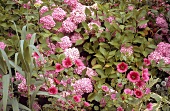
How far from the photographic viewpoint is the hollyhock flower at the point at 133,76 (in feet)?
6.31

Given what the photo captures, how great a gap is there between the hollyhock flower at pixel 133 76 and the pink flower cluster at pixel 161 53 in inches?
20.2

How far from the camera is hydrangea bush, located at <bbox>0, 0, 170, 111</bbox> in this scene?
2047 millimetres

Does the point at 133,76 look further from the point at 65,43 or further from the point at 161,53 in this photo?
the point at 65,43

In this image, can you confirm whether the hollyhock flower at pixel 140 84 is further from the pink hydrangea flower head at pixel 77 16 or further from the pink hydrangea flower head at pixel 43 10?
the pink hydrangea flower head at pixel 43 10

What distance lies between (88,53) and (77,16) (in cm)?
29

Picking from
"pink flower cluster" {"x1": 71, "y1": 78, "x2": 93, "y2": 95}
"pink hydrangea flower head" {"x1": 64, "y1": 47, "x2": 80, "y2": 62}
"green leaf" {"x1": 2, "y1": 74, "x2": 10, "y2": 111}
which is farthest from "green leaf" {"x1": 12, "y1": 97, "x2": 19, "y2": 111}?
"pink hydrangea flower head" {"x1": 64, "y1": 47, "x2": 80, "y2": 62}

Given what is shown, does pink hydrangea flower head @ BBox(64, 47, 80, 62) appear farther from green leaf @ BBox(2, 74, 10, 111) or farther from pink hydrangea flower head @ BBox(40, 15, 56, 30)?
green leaf @ BBox(2, 74, 10, 111)

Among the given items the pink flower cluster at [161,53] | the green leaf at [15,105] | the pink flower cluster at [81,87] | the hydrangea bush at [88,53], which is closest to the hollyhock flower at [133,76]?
the hydrangea bush at [88,53]

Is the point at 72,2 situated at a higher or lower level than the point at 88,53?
higher

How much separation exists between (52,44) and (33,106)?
1.78 feet

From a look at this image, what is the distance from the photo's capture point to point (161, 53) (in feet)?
8.04

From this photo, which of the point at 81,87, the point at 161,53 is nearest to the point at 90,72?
the point at 81,87

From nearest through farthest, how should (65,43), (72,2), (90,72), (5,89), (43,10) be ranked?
(5,89) < (90,72) < (65,43) < (43,10) < (72,2)

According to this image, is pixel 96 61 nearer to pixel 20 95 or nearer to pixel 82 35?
pixel 82 35
